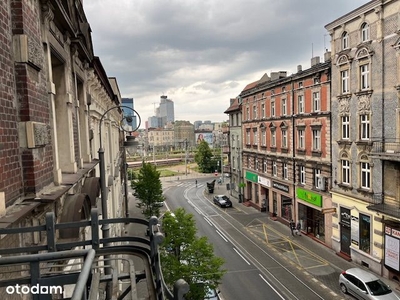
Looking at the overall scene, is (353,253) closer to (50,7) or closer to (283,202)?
(283,202)

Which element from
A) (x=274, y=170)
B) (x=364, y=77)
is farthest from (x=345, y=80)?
(x=274, y=170)

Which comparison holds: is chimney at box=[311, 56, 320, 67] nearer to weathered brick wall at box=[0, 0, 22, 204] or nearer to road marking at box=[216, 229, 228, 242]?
road marking at box=[216, 229, 228, 242]

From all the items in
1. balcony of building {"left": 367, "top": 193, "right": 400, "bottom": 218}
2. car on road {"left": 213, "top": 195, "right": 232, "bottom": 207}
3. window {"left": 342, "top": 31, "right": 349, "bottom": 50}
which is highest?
window {"left": 342, "top": 31, "right": 349, "bottom": 50}

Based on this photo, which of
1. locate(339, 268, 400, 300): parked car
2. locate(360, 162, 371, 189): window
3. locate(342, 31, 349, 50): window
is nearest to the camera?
locate(339, 268, 400, 300): parked car

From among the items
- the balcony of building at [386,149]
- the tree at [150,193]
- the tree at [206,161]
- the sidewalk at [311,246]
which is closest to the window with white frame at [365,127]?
the balcony of building at [386,149]

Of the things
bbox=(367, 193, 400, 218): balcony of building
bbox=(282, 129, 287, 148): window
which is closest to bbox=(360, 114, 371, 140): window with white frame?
bbox=(367, 193, 400, 218): balcony of building

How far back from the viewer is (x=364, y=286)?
50.9 ft

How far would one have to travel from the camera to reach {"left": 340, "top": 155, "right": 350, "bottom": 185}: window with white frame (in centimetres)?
2139

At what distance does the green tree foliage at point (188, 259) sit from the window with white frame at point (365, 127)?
11.8 metres

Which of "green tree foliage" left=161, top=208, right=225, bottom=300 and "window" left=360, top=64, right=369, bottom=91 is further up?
"window" left=360, top=64, right=369, bottom=91

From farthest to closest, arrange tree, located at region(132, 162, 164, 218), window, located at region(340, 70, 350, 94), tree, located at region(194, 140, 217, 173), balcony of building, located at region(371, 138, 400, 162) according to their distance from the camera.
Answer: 1. tree, located at region(194, 140, 217, 173)
2. tree, located at region(132, 162, 164, 218)
3. window, located at region(340, 70, 350, 94)
4. balcony of building, located at region(371, 138, 400, 162)

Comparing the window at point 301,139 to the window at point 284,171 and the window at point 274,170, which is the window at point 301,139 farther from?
the window at point 274,170

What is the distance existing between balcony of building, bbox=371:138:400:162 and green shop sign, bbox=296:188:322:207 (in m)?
7.11

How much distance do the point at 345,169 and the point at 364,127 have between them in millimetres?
3416
